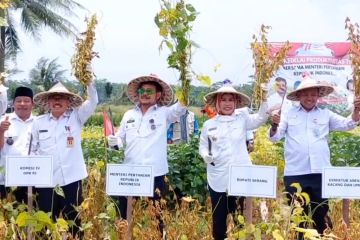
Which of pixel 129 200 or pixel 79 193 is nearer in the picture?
pixel 129 200

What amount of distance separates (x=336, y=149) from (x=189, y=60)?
9.98ft

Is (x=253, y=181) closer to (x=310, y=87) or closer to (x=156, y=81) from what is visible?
(x=310, y=87)

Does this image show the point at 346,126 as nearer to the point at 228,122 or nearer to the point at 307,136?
the point at 307,136

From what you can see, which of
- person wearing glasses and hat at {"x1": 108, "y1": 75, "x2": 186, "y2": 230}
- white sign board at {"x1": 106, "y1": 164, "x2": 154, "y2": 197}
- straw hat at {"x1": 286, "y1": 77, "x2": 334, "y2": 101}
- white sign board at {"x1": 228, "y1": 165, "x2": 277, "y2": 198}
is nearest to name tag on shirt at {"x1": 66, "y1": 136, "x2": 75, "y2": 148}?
person wearing glasses and hat at {"x1": 108, "y1": 75, "x2": 186, "y2": 230}

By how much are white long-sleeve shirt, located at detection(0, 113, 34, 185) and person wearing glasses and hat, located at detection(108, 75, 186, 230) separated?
63 centimetres

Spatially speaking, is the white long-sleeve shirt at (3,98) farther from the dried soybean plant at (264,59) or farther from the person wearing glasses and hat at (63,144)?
the dried soybean plant at (264,59)

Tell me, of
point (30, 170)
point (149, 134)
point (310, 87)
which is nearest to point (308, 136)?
point (310, 87)

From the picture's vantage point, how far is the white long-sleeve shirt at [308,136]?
3.53m

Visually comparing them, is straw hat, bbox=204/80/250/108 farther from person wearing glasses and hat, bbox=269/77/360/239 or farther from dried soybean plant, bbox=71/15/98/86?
dried soybean plant, bbox=71/15/98/86

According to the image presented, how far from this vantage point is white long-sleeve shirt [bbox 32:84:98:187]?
144 inches

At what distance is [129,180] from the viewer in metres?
3.02

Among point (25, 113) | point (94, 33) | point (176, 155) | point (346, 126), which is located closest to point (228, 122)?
point (346, 126)

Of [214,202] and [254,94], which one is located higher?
[254,94]

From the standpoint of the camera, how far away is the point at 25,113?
4.01 metres
